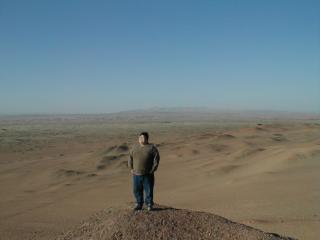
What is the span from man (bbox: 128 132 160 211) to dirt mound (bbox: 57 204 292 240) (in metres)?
0.30

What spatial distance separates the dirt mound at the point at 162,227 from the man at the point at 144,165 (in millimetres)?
296

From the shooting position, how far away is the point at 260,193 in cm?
1634

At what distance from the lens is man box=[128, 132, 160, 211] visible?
914 centimetres

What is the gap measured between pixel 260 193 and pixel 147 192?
25.8 feet

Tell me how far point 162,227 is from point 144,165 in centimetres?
117

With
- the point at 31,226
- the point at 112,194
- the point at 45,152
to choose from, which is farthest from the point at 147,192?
the point at 45,152

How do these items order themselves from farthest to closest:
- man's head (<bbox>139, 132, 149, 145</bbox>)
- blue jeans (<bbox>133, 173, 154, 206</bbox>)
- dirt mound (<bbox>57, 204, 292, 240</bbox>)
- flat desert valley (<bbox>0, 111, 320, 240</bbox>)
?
1. flat desert valley (<bbox>0, 111, 320, 240</bbox>)
2. blue jeans (<bbox>133, 173, 154, 206</bbox>)
3. man's head (<bbox>139, 132, 149, 145</bbox>)
4. dirt mound (<bbox>57, 204, 292, 240</bbox>)

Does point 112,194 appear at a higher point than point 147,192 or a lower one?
lower

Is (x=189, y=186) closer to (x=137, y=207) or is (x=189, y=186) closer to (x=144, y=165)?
(x=137, y=207)

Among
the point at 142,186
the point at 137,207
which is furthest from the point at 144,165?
the point at 137,207

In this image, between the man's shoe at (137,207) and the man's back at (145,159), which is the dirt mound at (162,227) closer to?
the man's shoe at (137,207)

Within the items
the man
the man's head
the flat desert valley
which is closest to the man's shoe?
the man

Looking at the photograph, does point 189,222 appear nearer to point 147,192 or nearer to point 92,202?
point 147,192

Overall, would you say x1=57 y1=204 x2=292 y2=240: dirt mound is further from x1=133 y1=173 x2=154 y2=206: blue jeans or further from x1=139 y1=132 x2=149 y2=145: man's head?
x1=139 y1=132 x2=149 y2=145: man's head
